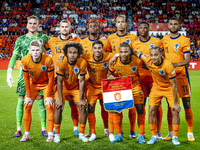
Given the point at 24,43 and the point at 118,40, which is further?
the point at 118,40

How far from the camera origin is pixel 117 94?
4.54m

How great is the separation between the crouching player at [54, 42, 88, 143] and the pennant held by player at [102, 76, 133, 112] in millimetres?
403

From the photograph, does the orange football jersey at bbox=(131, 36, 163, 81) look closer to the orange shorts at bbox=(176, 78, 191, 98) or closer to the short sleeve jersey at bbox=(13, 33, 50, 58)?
the orange shorts at bbox=(176, 78, 191, 98)

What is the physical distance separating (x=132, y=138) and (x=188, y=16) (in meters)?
23.2

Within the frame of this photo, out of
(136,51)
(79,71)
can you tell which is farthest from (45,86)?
(136,51)

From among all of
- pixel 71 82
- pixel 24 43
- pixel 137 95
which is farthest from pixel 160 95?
pixel 24 43

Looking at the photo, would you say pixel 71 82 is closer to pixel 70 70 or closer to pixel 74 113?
pixel 70 70

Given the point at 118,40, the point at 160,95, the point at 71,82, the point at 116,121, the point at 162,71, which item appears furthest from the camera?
the point at 118,40

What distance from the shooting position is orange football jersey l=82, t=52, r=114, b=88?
471cm

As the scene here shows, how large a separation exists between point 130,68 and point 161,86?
2.04ft

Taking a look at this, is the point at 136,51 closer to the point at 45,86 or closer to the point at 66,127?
the point at 45,86

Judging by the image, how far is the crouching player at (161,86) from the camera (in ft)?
13.9

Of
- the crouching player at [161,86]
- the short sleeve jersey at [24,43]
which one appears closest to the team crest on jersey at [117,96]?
the crouching player at [161,86]

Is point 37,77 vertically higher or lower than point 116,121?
higher
